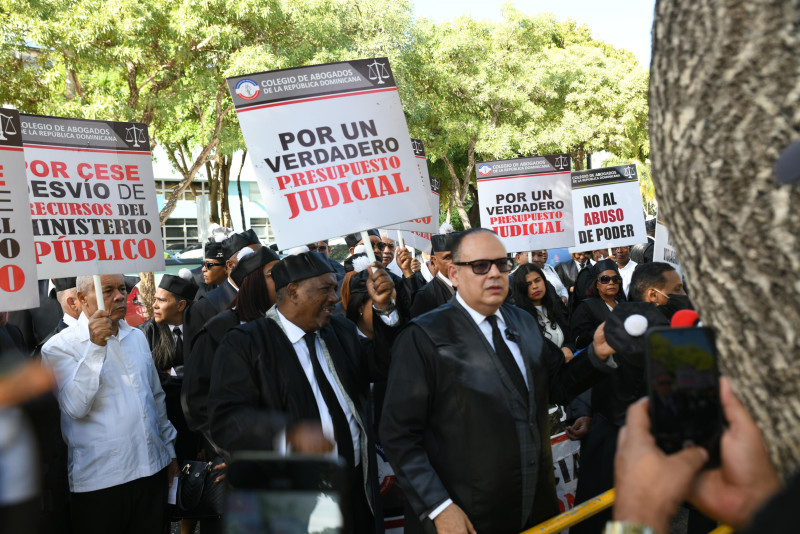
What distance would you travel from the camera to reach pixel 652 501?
118 cm

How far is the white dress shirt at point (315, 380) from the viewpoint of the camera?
149 inches

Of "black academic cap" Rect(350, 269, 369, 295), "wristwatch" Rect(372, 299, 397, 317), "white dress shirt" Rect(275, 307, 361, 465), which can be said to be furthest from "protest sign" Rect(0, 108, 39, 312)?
"black academic cap" Rect(350, 269, 369, 295)

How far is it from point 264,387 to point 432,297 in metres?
3.01

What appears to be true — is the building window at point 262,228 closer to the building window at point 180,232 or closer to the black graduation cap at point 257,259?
the building window at point 180,232

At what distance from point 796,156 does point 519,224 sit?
776cm

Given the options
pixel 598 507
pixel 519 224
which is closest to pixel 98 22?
pixel 519 224

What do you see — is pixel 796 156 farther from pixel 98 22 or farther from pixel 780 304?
pixel 98 22

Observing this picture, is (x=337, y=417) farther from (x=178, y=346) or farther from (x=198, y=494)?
(x=178, y=346)

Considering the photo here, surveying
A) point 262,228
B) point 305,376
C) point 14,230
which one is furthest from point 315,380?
point 262,228

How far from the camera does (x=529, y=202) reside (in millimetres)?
8852

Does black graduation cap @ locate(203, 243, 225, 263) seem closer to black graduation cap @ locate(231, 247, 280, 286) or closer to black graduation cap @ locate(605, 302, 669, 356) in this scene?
black graduation cap @ locate(231, 247, 280, 286)

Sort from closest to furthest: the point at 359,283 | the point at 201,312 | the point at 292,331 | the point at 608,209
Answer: the point at 292,331 < the point at 359,283 < the point at 201,312 < the point at 608,209

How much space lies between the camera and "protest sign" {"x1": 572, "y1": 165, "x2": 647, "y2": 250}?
10430 mm

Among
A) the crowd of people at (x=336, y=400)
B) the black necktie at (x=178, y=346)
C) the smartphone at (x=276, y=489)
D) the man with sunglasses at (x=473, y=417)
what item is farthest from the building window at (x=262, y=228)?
the smartphone at (x=276, y=489)
